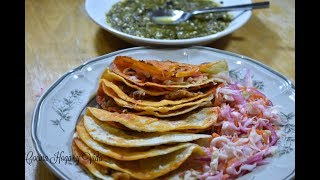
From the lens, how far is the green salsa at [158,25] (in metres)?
2.16

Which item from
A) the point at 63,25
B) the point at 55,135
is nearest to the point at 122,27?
the point at 63,25

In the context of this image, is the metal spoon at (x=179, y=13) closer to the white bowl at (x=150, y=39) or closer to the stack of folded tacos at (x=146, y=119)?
the white bowl at (x=150, y=39)

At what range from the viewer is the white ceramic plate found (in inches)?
50.2

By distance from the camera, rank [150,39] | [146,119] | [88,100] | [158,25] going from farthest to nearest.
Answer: [158,25] < [150,39] < [88,100] < [146,119]

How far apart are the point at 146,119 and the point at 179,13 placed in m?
1.16

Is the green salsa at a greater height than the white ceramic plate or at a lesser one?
greater

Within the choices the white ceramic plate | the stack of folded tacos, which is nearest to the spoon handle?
the white ceramic plate

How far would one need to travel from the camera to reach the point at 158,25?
224 centimetres

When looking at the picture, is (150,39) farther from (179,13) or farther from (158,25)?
(179,13)

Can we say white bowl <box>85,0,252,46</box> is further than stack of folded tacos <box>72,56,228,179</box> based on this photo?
Yes

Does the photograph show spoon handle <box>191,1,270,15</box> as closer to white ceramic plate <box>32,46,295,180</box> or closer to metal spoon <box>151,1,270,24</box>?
metal spoon <box>151,1,270,24</box>

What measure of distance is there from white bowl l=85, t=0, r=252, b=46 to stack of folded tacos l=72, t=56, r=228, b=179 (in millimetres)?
310

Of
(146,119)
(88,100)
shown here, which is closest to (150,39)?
(88,100)
